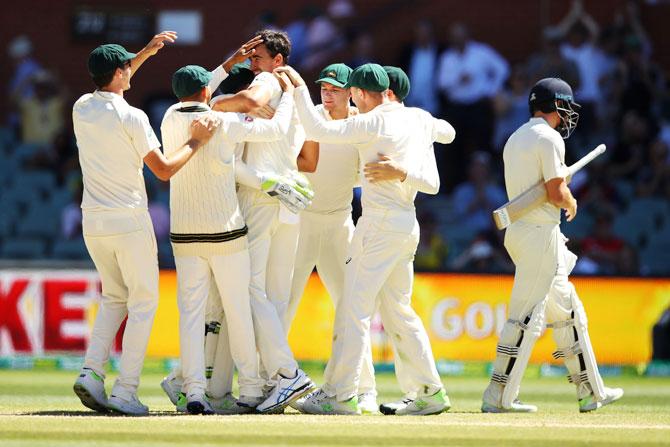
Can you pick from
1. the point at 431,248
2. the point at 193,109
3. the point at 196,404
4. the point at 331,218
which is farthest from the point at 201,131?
the point at 431,248

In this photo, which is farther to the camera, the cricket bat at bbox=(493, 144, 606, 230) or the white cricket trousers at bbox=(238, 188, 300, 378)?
the cricket bat at bbox=(493, 144, 606, 230)

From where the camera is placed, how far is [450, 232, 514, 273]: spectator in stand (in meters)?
16.7

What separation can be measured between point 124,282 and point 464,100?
34.3ft

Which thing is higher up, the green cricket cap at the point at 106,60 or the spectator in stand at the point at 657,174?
the green cricket cap at the point at 106,60

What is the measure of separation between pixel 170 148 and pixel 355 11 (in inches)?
483

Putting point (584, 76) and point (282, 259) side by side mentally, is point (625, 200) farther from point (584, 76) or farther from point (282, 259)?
point (282, 259)

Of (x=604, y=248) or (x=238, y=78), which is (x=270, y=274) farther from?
(x=604, y=248)

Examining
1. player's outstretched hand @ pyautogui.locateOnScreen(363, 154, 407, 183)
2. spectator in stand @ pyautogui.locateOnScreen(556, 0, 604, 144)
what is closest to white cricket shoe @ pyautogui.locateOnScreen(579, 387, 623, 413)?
player's outstretched hand @ pyautogui.locateOnScreen(363, 154, 407, 183)

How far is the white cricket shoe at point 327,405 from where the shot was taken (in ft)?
30.9

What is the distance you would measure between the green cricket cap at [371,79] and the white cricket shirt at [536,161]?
1.05m

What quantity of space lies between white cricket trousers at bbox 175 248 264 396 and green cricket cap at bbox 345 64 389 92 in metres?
1.40

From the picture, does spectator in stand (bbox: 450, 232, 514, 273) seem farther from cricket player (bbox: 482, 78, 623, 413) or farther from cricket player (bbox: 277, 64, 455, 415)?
cricket player (bbox: 277, 64, 455, 415)

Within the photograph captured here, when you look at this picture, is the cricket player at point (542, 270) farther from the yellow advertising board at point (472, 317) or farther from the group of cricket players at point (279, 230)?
the yellow advertising board at point (472, 317)

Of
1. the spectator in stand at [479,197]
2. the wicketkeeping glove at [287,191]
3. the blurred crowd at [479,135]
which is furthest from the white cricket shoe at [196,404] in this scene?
the spectator in stand at [479,197]
